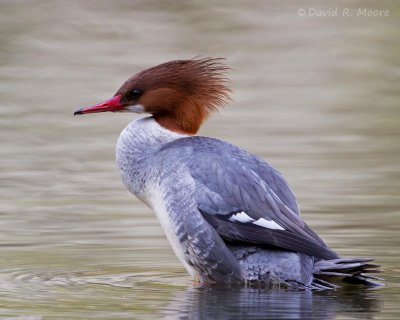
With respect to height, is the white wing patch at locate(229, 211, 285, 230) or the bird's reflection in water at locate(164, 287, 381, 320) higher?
the white wing patch at locate(229, 211, 285, 230)

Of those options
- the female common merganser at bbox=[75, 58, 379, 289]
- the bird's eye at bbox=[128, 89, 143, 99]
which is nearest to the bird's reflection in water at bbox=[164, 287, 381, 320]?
the female common merganser at bbox=[75, 58, 379, 289]

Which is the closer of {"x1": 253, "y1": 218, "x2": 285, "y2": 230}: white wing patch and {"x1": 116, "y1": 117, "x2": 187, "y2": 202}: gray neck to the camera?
{"x1": 253, "y1": 218, "x2": 285, "y2": 230}: white wing patch

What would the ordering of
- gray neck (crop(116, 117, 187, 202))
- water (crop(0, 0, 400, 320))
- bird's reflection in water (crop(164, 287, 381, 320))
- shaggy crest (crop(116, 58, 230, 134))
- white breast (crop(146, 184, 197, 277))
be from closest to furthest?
bird's reflection in water (crop(164, 287, 381, 320)) < water (crop(0, 0, 400, 320)) < white breast (crop(146, 184, 197, 277)) < gray neck (crop(116, 117, 187, 202)) < shaggy crest (crop(116, 58, 230, 134))

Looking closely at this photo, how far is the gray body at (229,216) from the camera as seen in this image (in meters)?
7.73

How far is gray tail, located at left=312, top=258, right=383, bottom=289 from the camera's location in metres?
7.61

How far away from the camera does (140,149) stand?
859cm

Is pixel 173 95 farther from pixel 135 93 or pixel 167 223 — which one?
pixel 167 223

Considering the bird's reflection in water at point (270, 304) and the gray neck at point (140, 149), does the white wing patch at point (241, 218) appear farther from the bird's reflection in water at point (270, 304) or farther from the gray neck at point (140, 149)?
the gray neck at point (140, 149)

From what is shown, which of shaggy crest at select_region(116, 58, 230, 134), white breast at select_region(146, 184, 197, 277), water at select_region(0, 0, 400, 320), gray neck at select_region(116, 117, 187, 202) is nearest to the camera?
water at select_region(0, 0, 400, 320)

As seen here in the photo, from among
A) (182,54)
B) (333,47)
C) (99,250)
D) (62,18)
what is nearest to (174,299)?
(99,250)

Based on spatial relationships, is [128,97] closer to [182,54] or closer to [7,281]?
[7,281]

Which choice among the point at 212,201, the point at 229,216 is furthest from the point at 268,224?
the point at 212,201

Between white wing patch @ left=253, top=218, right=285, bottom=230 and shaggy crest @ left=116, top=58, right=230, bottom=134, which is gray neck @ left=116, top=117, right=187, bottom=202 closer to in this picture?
shaggy crest @ left=116, top=58, right=230, bottom=134

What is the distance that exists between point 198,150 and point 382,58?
9635mm
